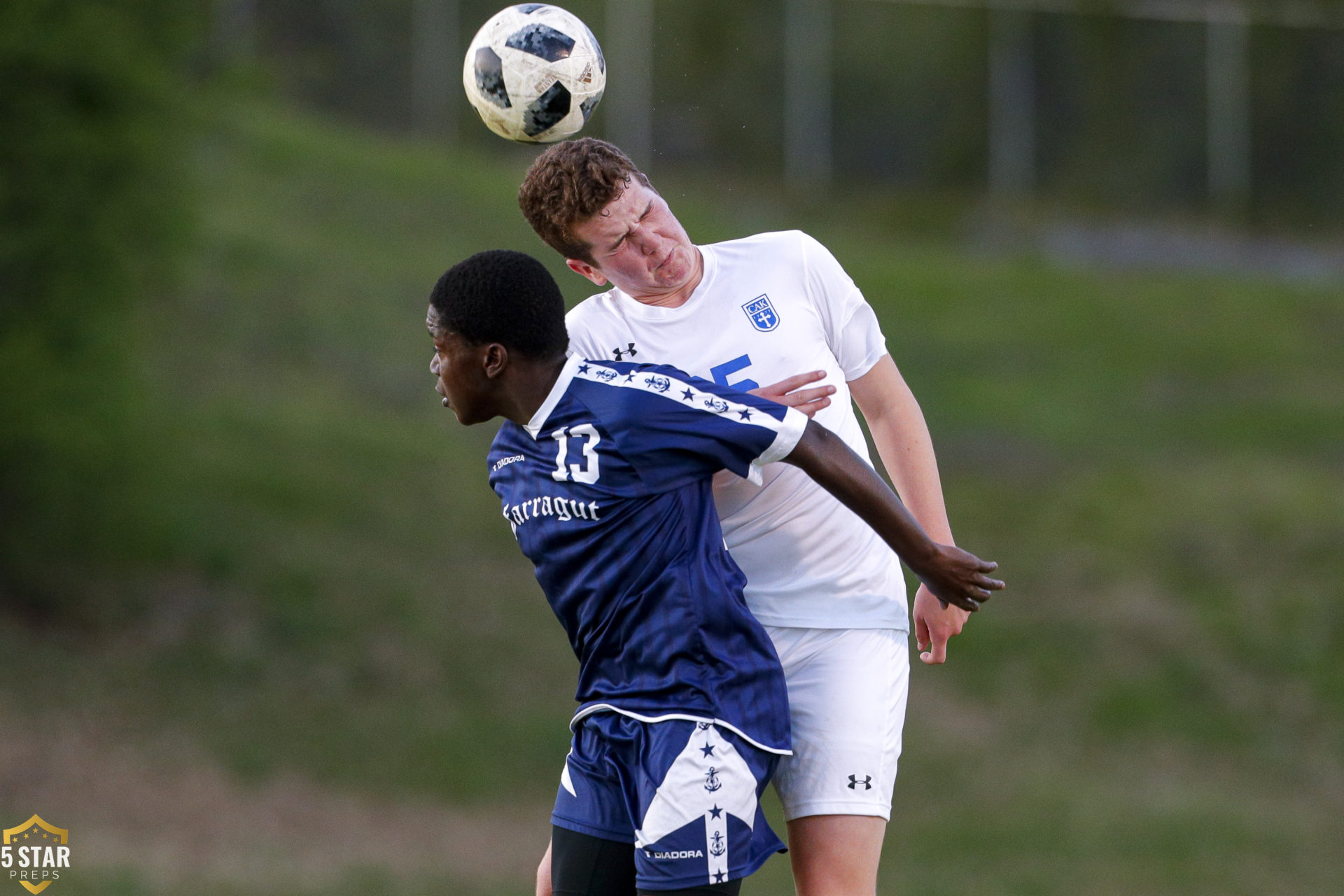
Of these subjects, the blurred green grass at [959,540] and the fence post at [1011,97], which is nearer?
the blurred green grass at [959,540]

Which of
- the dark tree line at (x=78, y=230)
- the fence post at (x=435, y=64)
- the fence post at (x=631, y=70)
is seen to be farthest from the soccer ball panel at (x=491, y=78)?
the fence post at (x=435, y=64)

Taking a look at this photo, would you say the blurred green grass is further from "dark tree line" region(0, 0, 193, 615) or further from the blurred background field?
"dark tree line" region(0, 0, 193, 615)

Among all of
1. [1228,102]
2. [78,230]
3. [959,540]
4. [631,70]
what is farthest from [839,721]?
[1228,102]

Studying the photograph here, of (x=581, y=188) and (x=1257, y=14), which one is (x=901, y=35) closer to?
(x=1257, y=14)

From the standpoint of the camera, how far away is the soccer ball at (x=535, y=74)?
397cm

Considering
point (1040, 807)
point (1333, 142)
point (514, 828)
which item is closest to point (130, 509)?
point (514, 828)

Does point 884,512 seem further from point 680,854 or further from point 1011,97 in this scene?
point 1011,97

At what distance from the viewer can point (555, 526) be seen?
3.42 m

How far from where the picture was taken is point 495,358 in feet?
11.2

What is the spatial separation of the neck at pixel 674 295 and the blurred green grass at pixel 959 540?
738 cm

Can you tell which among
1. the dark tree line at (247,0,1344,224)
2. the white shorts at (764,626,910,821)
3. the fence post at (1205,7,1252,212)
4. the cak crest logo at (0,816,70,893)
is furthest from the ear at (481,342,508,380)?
the fence post at (1205,7,1252,212)

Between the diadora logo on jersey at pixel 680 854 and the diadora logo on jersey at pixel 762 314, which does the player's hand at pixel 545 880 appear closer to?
the diadora logo on jersey at pixel 680 854

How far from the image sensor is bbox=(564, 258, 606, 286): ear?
146 inches

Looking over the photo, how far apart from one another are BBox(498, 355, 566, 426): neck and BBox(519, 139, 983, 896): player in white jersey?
347 mm
